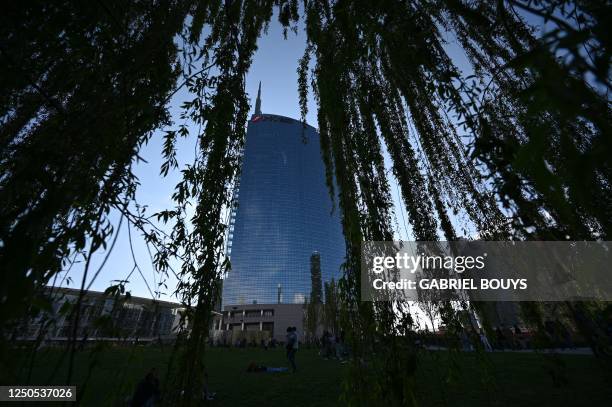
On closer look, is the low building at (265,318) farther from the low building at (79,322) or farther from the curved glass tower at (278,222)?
the low building at (79,322)

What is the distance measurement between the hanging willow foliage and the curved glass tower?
55.4 m

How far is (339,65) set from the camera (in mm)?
2791

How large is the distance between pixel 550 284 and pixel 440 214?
1388 millimetres

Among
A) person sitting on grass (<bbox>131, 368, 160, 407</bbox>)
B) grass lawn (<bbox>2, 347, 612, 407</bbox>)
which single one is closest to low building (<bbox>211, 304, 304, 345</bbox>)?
grass lawn (<bbox>2, 347, 612, 407</bbox>)

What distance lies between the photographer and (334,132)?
2.99m

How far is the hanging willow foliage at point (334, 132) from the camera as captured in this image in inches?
25.1

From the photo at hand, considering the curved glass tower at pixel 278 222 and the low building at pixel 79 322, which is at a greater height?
the curved glass tower at pixel 278 222

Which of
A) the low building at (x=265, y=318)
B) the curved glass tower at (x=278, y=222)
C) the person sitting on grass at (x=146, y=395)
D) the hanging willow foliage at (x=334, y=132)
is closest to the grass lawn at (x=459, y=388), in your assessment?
the person sitting on grass at (x=146, y=395)

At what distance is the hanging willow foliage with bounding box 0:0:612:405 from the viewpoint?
64 cm

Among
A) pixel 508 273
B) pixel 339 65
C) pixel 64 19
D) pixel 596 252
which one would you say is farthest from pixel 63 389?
pixel 596 252

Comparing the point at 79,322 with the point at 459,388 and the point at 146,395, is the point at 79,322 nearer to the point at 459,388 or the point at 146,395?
the point at 146,395

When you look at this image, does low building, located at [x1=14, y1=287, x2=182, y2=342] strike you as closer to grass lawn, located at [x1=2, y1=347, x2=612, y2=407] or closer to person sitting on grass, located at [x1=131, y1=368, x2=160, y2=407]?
grass lawn, located at [x1=2, y1=347, x2=612, y2=407]

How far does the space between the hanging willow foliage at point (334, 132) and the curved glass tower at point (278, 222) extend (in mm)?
55377

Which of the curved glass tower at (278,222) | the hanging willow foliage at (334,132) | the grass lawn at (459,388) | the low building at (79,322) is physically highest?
the curved glass tower at (278,222)
